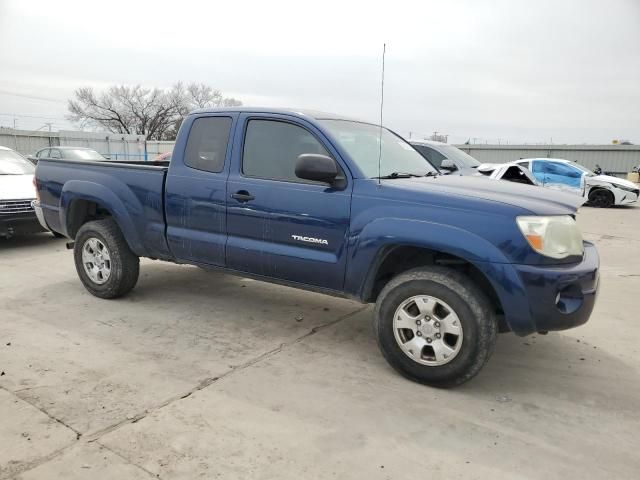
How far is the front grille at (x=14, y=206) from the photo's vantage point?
7395mm

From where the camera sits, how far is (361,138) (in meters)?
4.29

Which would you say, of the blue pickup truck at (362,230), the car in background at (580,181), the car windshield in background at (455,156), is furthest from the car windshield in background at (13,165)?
the car in background at (580,181)

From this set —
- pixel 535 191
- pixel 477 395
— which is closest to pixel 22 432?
pixel 477 395

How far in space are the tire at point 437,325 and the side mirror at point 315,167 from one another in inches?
35.5

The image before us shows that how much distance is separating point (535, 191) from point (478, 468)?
2119mm

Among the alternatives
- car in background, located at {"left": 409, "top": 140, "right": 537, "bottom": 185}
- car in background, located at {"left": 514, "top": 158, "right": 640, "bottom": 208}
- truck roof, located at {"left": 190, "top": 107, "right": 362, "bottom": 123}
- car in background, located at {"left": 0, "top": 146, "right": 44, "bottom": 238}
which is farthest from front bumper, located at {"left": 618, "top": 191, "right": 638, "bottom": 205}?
car in background, located at {"left": 0, "top": 146, "right": 44, "bottom": 238}

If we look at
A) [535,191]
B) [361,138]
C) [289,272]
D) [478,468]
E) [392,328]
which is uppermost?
[361,138]

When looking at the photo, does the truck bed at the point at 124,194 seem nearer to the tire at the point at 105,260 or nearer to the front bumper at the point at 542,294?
the tire at the point at 105,260

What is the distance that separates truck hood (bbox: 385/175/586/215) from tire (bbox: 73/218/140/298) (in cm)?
290

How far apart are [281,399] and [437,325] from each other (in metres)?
1.14

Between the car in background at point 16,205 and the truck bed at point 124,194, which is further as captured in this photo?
the car in background at point 16,205

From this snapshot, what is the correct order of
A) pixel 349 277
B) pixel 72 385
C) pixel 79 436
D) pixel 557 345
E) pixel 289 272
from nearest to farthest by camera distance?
pixel 79 436, pixel 72 385, pixel 349 277, pixel 289 272, pixel 557 345

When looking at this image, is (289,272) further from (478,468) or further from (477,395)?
(478,468)

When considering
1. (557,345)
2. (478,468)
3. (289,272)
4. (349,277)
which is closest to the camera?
(478,468)
